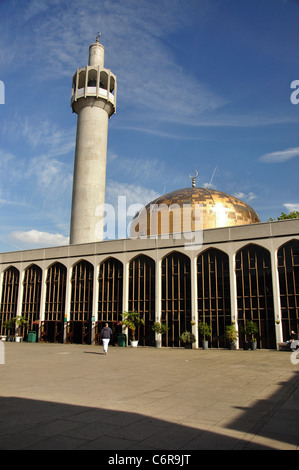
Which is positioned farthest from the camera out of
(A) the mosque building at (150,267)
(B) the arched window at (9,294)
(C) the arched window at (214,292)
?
(B) the arched window at (9,294)

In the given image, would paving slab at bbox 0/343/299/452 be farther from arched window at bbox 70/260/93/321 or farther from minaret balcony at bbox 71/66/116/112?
minaret balcony at bbox 71/66/116/112

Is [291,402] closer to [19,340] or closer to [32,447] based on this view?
[32,447]

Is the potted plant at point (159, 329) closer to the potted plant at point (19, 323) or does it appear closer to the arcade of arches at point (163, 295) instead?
the arcade of arches at point (163, 295)

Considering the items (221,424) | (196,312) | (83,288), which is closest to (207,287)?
(196,312)

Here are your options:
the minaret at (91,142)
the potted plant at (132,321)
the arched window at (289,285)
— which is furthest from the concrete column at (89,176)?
the arched window at (289,285)

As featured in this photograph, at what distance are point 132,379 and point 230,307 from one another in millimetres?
18320

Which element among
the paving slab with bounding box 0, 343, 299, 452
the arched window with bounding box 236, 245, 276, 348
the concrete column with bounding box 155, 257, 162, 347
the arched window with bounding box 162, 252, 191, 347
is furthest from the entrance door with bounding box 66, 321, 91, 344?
the paving slab with bounding box 0, 343, 299, 452

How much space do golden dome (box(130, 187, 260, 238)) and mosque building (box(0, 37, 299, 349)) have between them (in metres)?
0.12

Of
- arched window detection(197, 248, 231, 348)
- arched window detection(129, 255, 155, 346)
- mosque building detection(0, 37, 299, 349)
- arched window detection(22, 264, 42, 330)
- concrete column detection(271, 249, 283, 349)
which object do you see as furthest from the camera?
arched window detection(22, 264, 42, 330)

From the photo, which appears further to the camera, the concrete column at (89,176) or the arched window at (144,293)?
the concrete column at (89,176)

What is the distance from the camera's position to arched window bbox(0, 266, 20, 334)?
130 ft

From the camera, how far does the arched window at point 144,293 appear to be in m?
31.3

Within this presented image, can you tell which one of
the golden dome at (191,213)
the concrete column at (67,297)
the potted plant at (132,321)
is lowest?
the potted plant at (132,321)

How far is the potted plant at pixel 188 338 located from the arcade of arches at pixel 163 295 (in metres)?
1.00
